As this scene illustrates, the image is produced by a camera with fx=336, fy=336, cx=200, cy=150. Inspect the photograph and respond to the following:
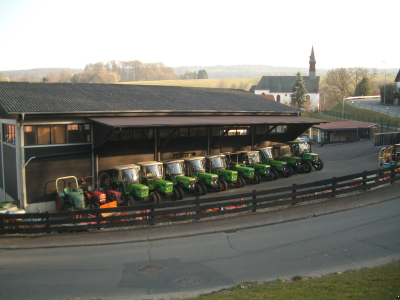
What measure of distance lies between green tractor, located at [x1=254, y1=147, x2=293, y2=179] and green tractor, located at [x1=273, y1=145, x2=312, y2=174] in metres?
0.93

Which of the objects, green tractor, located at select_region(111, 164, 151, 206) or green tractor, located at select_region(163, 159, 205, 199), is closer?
green tractor, located at select_region(111, 164, 151, 206)

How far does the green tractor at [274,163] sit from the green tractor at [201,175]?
5407 mm

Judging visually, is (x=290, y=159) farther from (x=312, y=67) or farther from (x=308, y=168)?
(x=312, y=67)

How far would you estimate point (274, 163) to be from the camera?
24719mm

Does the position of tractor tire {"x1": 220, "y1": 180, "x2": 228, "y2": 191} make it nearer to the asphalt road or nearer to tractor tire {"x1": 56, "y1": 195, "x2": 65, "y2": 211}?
the asphalt road

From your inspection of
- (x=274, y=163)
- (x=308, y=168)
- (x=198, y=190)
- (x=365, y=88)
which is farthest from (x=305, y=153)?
(x=365, y=88)

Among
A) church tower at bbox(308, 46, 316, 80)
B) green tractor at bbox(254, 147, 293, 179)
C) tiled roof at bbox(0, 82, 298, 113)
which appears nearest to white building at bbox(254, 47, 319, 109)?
church tower at bbox(308, 46, 316, 80)

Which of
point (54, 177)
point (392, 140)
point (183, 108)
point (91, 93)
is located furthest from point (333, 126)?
point (54, 177)

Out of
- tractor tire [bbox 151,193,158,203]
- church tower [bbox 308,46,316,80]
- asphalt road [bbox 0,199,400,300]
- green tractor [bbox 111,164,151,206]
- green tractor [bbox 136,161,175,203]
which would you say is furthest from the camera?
church tower [bbox 308,46,316,80]

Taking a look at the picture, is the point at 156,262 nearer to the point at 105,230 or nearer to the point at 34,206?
the point at 105,230

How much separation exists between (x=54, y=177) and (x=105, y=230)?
7.31 metres

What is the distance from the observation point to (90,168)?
19.6 meters

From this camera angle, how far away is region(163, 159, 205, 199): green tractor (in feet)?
62.4

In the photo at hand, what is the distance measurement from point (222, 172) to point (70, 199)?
9066 mm
